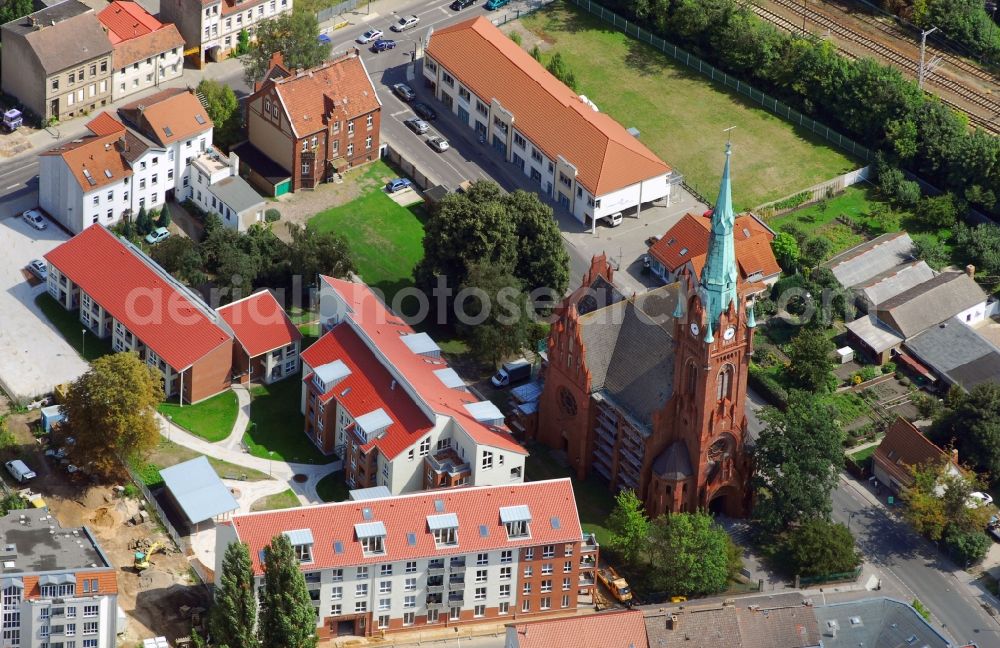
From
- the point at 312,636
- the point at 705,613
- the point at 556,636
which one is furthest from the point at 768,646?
the point at 312,636

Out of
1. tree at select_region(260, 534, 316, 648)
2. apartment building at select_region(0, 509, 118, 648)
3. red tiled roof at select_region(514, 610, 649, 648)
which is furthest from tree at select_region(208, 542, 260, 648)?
red tiled roof at select_region(514, 610, 649, 648)

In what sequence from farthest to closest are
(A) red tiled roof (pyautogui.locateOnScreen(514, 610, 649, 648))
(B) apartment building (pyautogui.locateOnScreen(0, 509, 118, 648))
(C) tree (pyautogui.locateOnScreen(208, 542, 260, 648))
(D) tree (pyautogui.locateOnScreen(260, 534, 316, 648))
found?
1. (B) apartment building (pyautogui.locateOnScreen(0, 509, 118, 648))
2. (A) red tiled roof (pyautogui.locateOnScreen(514, 610, 649, 648))
3. (C) tree (pyautogui.locateOnScreen(208, 542, 260, 648))
4. (D) tree (pyautogui.locateOnScreen(260, 534, 316, 648))

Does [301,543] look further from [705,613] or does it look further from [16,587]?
[705,613]

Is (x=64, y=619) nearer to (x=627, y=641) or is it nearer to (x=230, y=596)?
(x=230, y=596)

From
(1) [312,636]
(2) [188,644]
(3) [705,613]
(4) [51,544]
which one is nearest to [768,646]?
(3) [705,613]

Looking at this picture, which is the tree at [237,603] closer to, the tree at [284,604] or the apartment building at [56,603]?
the tree at [284,604]

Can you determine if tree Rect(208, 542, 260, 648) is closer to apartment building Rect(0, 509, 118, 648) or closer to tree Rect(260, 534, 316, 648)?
tree Rect(260, 534, 316, 648)
